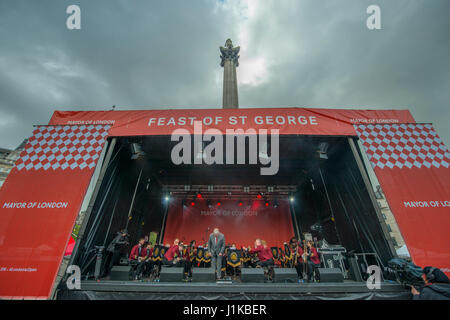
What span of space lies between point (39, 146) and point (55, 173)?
1.24 metres

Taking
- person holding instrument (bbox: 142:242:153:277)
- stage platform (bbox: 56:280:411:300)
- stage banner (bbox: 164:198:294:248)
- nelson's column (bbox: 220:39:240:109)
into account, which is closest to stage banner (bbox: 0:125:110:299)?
stage platform (bbox: 56:280:411:300)

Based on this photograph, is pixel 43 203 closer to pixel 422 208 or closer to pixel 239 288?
pixel 239 288

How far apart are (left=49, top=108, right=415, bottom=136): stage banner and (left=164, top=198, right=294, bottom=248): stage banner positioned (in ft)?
25.7

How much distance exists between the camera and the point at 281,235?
1158cm

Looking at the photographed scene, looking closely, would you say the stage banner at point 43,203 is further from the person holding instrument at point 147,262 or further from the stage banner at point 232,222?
the stage banner at point 232,222

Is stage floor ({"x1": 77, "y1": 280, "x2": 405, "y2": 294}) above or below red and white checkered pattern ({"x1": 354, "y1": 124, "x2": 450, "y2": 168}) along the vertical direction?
below

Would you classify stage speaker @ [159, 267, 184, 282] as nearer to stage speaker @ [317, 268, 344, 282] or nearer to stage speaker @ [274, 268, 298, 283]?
stage speaker @ [274, 268, 298, 283]

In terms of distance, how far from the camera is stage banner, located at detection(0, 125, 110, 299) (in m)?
3.81

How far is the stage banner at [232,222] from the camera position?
1152cm

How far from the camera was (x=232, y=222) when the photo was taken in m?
12.0

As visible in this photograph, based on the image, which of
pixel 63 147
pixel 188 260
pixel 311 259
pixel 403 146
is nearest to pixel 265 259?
pixel 311 259

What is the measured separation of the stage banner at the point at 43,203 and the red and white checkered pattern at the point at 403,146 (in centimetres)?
810
